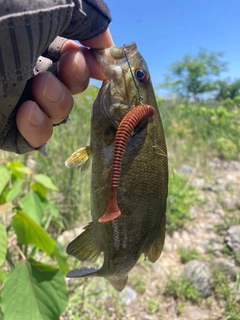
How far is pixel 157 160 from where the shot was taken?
3.86ft

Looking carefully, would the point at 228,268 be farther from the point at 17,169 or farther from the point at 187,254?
the point at 17,169

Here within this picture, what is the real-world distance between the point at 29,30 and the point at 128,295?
2.23 meters

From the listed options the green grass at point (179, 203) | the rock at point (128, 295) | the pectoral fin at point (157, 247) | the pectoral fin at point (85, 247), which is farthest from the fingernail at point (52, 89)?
the green grass at point (179, 203)

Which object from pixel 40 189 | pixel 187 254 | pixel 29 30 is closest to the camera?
pixel 29 30

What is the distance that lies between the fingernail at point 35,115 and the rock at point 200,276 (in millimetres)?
2090

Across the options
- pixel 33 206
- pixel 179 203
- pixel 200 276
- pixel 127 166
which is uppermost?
pixel 127 166

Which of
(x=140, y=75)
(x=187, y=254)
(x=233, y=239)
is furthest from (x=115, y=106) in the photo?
(x=233, y=239)

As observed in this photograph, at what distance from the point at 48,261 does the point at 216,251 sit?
1.55m

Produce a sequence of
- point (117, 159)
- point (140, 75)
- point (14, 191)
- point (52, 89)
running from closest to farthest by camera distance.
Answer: point (117, 159) < point (52, 89) < point (140, 75) < point (14, 191)

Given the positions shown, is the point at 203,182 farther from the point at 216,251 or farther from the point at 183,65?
the point at 183,65

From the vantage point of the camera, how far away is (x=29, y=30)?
2.82 feet

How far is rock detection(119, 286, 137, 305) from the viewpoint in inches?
98.3

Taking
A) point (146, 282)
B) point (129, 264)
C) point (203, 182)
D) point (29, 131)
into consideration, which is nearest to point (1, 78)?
point (29, 131)

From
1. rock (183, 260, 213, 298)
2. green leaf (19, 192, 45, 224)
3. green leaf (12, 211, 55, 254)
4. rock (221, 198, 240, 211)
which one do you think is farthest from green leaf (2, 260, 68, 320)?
rock (221, 198, 240, 211)
